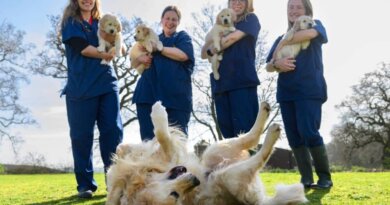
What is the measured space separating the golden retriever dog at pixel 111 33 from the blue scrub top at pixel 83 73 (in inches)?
13.5

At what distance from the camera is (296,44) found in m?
5.39

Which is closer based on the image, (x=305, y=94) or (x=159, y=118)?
(x=159, y=118)

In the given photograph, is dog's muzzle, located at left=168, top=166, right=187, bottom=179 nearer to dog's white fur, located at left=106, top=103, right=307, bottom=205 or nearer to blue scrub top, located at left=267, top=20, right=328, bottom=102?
dog's white fur, located at left=106, top=103, right=307, bottom=205

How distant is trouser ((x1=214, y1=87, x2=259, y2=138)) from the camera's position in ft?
15.9

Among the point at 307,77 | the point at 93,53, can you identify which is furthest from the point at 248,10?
the point at 93,53

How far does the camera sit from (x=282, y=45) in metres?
5.53

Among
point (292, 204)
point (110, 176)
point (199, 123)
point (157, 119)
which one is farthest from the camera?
point (199, 123)

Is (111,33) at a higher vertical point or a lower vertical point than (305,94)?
higher

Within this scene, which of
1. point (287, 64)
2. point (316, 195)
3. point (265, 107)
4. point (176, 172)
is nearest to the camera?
point (176, 172)

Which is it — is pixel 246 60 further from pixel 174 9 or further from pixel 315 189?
pixel 315 189

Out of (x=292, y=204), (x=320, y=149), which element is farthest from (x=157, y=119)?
(x=320, y=149)

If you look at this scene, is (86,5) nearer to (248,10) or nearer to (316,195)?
(248,10)

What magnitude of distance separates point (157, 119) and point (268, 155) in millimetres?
1044

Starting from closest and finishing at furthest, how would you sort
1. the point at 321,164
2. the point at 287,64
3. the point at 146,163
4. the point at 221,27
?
the point at 146,163, the point at 287,64, the point at 321,164, the point at 221,27
